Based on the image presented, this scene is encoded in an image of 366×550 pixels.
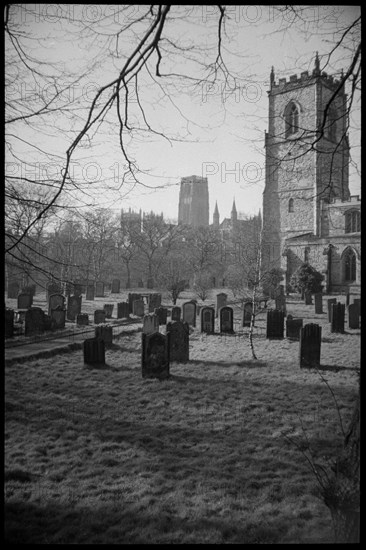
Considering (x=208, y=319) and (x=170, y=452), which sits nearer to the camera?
(x=170, y=452)

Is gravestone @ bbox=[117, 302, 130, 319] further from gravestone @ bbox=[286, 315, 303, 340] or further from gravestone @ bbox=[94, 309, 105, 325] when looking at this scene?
gravestone @ bbox=[286, 315, 303, 340]

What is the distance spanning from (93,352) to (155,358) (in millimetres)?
1460

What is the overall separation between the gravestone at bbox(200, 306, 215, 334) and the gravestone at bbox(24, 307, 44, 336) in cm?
481

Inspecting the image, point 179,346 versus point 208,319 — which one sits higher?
point 208,319

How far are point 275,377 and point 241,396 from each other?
4.29ft

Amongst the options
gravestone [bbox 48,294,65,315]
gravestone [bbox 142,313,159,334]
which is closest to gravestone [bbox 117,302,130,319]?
gravestone [bbox 48,294,65,315]

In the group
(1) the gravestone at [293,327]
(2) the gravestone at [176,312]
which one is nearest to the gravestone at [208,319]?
(2) the gravestone at [176,312]

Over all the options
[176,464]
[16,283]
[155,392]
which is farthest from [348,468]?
[16,283]

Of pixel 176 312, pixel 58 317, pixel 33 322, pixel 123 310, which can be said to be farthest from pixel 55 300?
pixel 176 312

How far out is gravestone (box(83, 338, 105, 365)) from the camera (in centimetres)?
709

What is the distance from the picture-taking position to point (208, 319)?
1080 centimetres

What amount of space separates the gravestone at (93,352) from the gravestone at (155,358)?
1.10m

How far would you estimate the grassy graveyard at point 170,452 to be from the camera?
107 inches

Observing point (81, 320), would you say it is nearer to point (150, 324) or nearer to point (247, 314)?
point (150, 324)
